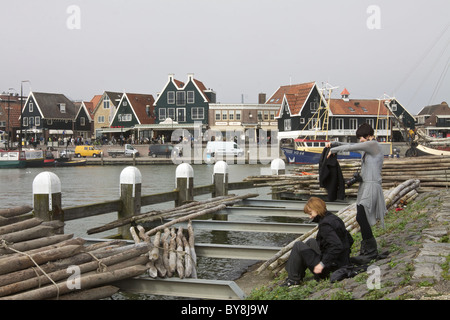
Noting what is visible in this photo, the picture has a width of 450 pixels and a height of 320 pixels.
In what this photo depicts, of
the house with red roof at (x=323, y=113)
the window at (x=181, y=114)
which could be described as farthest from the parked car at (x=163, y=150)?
the house with red roof at (x=323, y=113)

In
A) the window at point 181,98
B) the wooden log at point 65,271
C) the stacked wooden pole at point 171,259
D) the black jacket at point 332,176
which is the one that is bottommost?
the stacked wooden pole at point 171,259

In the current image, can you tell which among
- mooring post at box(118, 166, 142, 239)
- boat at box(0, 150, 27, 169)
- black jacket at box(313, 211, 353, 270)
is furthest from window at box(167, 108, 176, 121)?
black jacket at box(313, 211, 353, 270)

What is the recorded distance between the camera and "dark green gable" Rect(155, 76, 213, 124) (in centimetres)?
7644

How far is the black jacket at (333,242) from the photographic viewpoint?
6.75m

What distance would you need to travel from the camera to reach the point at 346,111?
76312 millimetres

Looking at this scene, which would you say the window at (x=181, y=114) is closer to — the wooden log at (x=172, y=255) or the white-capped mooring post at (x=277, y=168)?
the white-capped mooring post at (x=277, y=168)

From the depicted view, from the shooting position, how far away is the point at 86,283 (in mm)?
6746

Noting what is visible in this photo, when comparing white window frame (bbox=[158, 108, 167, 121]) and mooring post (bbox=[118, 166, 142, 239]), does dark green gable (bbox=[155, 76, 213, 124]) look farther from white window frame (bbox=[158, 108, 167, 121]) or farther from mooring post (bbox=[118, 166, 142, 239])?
mooring post (bbox=[118, 166, 142, 239])

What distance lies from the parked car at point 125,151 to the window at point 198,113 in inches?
477

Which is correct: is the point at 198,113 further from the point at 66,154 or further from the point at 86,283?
the point at 86,283

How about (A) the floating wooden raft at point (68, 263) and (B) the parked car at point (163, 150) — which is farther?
(B) the parked car at point (163, 150)

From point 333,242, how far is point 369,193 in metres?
Result: 1.03
